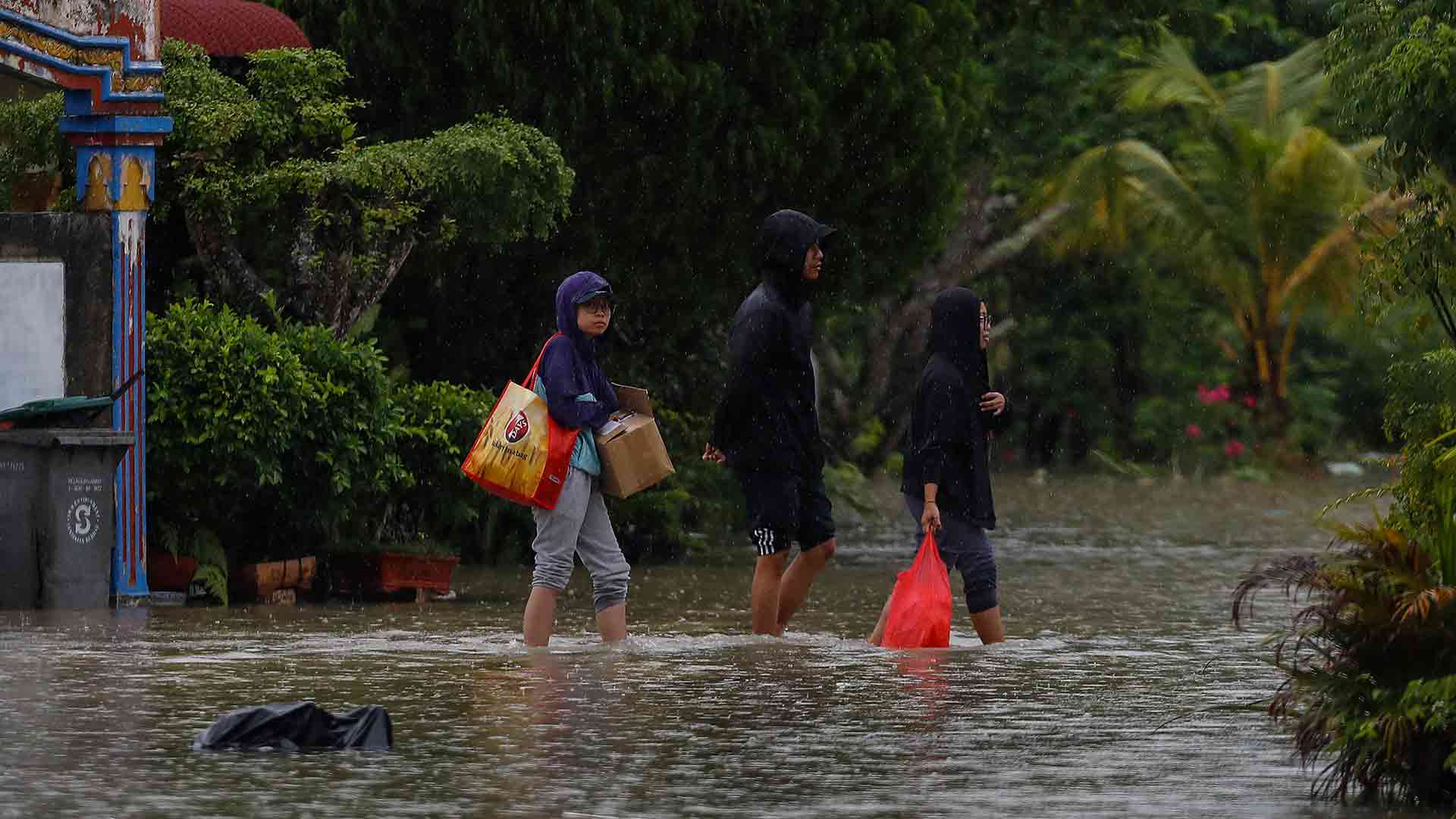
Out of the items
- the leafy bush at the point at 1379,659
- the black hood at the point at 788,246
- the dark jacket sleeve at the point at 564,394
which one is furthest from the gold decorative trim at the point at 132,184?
the leafy bush at the point at 1379,659

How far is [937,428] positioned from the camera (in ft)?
41.3

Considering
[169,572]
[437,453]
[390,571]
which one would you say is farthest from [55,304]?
[437,453]

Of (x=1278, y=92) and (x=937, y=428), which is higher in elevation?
(x=1278, y=92)

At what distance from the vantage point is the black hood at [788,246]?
12641 mm

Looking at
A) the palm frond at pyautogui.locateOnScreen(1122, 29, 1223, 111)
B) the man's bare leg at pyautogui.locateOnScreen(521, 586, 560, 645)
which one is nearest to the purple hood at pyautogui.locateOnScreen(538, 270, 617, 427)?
the man's bare leg at pyautogui.locateOnScreen(521, 586, 560, 645)

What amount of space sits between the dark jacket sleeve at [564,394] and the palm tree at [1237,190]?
26150 mm

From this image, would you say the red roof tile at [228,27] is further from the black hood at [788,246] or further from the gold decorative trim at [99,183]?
the black hood at [788,246]

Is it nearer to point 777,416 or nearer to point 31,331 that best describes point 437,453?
point 31,331

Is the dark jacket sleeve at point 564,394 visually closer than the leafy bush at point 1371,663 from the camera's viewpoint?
No

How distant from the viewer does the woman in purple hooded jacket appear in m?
12.2

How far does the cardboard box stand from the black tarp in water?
3432 mm

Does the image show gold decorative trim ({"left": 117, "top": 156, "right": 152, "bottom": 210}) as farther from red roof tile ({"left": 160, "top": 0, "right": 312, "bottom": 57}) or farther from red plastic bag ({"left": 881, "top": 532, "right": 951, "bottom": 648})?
red plastic bag ({"left": 881, "top": 532, "right": 951, "bottom": 648})

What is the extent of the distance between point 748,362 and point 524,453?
4.02 ft

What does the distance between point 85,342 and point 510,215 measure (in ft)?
10.3
